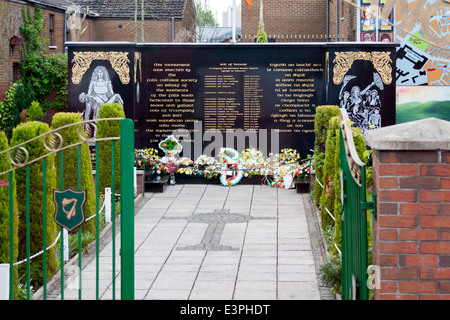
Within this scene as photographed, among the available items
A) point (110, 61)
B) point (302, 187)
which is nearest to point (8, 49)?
point (110, 61)

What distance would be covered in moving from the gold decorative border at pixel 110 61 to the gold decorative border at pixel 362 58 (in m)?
5.37

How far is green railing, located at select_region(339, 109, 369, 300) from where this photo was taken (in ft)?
16.8

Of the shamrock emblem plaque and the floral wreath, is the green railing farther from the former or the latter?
the floral wreath

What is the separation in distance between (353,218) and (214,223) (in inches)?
338

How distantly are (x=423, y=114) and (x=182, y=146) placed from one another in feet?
44.2

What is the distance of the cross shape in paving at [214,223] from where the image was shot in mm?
12125

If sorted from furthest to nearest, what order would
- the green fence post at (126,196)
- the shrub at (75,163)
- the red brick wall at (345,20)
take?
the red brick wall at (345,20) < the shrub at (75,163) < the green fence post at (126,196)

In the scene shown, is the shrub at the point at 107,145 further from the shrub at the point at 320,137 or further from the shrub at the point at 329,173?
the shrub at the point at 329,173

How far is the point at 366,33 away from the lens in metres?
30.5

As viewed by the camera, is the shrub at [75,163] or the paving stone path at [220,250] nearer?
the paving stone path at [220,250]

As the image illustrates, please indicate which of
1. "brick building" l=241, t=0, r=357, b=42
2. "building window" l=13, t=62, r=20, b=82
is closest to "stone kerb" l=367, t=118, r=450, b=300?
"building window" l=13, t=62, r=20, b=82

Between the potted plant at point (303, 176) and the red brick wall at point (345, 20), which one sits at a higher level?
the red brick wall at point (345, 20)

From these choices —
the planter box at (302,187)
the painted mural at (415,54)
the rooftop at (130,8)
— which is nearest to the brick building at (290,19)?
the rooftop at (130,8)

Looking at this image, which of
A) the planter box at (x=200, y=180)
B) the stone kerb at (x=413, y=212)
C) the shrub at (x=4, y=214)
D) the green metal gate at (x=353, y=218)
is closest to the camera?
the stone kerb at (x=413, y=212)
